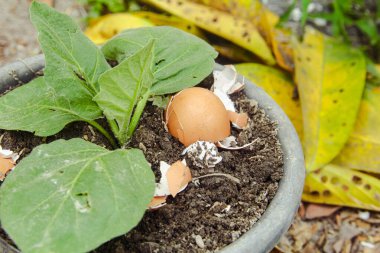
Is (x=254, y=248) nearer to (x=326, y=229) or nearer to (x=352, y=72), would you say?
(x=326, y=229)

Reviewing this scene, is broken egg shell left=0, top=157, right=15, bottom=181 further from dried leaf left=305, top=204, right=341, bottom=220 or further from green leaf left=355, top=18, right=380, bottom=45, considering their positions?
green leaf left=355, top=18, right=380, bottom=45

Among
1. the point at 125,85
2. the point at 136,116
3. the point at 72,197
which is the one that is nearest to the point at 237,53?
the point at 136,116

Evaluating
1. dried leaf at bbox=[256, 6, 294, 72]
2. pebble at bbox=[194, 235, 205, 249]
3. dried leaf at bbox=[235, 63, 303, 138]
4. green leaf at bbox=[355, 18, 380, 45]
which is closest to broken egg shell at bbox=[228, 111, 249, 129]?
pebble at bbox=[194, 235, 205, 249]

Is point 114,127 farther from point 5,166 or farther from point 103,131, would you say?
point 5,166

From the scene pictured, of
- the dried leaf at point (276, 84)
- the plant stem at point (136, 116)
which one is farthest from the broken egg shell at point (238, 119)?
the dried leaf at point (276, 84)

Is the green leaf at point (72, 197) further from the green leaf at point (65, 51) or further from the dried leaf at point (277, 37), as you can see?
the dried leaf at point (277, 37)

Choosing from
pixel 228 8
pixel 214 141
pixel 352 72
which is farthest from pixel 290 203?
pixel 228 8
